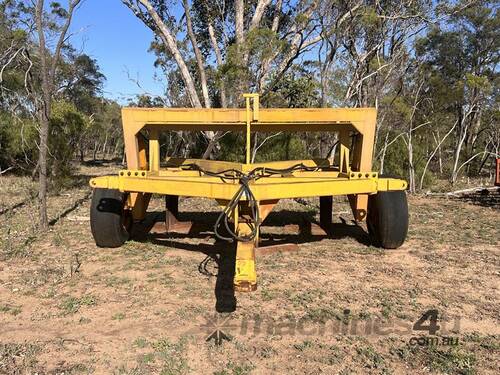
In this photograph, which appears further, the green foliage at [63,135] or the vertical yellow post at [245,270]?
the green foliage at [63,135]

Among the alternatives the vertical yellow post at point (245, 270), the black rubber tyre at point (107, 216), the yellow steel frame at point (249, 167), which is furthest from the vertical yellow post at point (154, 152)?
the vertical yellow post at point (245, 270)

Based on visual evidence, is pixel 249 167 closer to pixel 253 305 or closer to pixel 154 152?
pixel 154 152

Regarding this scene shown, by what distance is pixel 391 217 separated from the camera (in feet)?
17.4

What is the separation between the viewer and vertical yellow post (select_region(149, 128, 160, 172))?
5.61 m

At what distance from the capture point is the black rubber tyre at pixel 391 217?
5.29 metres

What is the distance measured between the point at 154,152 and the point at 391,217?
292 centimetres

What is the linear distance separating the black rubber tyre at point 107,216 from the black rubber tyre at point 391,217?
3019 millimetres

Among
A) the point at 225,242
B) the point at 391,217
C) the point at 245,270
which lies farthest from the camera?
the point at 225,242

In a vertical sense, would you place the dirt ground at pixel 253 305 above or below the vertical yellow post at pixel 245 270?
below

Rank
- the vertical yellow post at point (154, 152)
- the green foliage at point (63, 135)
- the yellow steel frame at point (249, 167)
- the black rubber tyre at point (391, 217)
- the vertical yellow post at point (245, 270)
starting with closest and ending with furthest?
the vertical yellow post at point (245, 270) < the yellow steel frame at point (249, 167) < the black rubber tyre at point (391, 217) < the vertical yellow post at point (154, 152) < the green foliage at point (63, 135)

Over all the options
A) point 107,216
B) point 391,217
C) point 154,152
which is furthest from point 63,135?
point 391,217

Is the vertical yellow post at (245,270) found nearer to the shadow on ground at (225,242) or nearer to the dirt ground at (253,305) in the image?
the dirt ground at (253,305)

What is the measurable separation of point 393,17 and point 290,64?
10.4ft

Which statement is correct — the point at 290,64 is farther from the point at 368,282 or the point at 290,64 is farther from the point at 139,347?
the point at 139,347
